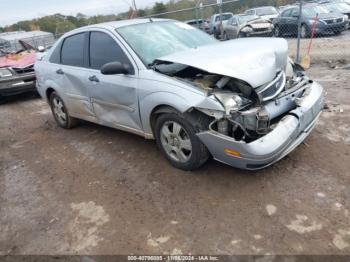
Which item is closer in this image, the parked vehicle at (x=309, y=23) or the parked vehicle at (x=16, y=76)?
the parked vehicle at (x=16, y=76)

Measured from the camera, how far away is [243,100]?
134 inches

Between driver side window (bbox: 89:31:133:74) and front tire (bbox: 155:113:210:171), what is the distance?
868 mm

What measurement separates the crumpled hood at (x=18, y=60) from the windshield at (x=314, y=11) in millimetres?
10895

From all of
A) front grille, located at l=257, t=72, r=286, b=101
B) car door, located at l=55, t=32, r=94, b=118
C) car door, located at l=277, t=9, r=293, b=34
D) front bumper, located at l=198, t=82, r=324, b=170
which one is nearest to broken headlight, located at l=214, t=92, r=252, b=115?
front grille, located at l=257, t=72, r=286, b=101

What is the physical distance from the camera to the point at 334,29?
14.0 m

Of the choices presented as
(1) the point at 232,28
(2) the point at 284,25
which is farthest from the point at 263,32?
(1) the point at 232,28

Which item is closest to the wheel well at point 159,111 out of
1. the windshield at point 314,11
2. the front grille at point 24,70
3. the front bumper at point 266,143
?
the front bumper at point 266,143

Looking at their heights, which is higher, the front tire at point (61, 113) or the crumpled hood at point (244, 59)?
the crumpled hood at point (244, 59)

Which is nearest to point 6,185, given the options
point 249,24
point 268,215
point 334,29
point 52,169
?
point 52,169

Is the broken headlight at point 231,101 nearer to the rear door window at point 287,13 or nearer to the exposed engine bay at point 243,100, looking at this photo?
the exposed engine bay at point 243,100

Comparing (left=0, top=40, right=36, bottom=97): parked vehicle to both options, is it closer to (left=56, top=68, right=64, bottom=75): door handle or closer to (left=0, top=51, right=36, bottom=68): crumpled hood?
(left=0, top=51, right=36, bottom=68): crumpled hood

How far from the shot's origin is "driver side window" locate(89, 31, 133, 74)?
168 inches

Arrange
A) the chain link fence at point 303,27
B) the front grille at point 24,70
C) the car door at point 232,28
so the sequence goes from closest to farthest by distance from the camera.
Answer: the front grille at point 24,70
the chain link fence at point 303,27
the car door at point 232,28

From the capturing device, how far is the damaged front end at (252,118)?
3.23m
